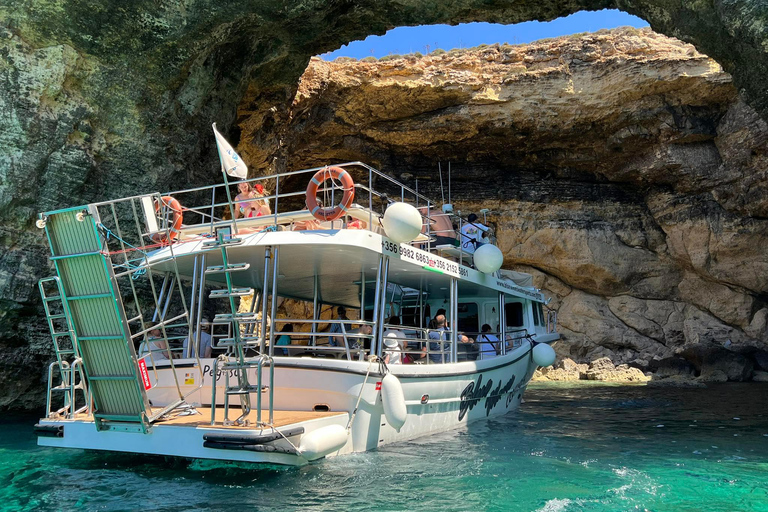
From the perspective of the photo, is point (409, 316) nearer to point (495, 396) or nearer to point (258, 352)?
point (495, 396)

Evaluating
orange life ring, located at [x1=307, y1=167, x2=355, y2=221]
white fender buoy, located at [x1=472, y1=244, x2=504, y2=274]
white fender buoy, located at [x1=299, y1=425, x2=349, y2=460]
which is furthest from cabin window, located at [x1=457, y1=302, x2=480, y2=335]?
white fender buoy, located at [x1=299, y1=425, x2=349, y2=460]

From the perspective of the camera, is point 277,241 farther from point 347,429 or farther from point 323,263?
→ point 347,429

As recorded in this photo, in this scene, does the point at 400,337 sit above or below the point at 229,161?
below

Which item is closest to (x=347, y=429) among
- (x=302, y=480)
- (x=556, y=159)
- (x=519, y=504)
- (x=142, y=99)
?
(x=302, y=480)

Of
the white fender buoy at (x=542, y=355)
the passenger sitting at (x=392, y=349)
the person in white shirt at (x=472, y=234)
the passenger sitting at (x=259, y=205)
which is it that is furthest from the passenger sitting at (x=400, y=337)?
the white fender buoy at (x=542, y=355)

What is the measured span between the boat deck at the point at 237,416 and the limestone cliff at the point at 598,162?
10757 millimetres

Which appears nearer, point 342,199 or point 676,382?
point 342,199

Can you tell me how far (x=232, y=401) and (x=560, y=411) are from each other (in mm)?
7708

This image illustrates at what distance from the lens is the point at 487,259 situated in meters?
10.8

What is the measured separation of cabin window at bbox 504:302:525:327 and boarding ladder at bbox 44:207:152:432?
8624 mm

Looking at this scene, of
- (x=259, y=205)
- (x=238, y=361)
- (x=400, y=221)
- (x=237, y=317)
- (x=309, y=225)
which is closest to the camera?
(x=237, y=317)

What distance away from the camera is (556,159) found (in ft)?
76.5

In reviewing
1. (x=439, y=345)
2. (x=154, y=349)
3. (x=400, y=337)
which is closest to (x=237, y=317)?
(x=154, y=349)

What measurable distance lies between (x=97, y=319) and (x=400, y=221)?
3860 millimetres
